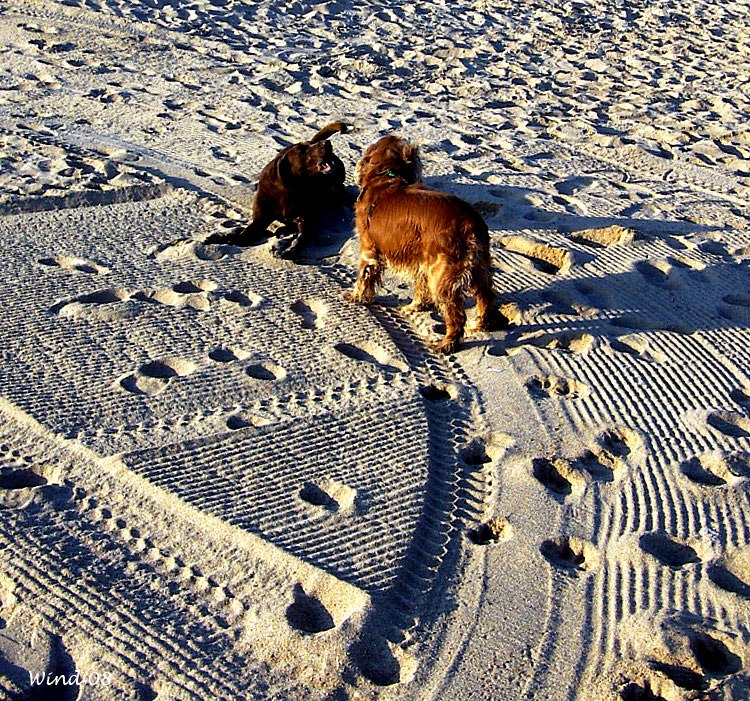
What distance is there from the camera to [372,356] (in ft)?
14.9

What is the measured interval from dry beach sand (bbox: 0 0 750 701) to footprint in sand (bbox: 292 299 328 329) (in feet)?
0.05

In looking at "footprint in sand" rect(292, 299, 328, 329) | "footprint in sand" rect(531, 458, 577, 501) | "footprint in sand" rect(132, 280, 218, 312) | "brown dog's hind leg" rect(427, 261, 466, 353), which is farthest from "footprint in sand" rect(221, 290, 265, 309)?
"footprint in sand" rect(531, 458, 577, 501)

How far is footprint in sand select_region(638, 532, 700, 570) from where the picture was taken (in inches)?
127

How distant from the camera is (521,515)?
3393 millimetres

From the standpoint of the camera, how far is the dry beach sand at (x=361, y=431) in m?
2.78

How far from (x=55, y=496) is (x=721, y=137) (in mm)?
7348

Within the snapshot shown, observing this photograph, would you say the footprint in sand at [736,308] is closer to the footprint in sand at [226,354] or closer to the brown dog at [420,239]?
the brown dog at [420,239]

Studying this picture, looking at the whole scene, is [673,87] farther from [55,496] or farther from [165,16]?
[55,496]

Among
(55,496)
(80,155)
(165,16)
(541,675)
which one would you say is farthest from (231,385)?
(165,16)

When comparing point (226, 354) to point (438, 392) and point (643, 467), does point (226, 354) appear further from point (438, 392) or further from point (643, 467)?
point (643, 467)

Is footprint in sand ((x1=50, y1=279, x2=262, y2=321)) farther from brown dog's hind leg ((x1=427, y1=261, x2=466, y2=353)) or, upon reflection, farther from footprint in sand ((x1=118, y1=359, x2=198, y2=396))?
brown dog's hind leg ((x1=427, y1=261, x2=466, y2=353))

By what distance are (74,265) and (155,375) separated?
1425 millimetres

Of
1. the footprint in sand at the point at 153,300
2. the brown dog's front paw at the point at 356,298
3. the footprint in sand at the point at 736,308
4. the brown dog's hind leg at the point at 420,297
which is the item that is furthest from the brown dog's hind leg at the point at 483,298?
the footprint in sand at the point at 736,308

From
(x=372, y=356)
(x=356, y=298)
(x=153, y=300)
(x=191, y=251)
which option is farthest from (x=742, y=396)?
(x=191, y=251)
